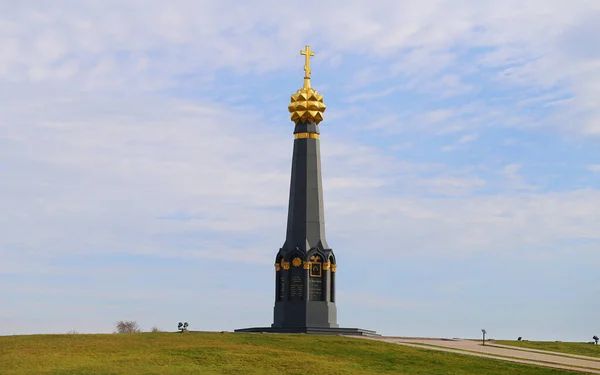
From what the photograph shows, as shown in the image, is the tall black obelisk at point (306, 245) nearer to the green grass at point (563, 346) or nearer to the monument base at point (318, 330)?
the monument base at point (318, 330)

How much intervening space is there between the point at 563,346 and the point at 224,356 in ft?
56.7

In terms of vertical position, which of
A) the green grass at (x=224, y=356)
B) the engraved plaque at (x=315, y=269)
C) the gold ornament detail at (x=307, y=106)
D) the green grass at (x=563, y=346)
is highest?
the gold ornament detail at (x=307, y=106)

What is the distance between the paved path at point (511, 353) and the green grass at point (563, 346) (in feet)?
3.62

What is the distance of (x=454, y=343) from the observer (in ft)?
123

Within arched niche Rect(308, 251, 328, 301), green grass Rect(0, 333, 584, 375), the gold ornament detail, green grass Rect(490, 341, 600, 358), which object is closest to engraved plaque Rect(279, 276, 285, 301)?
arched niche Rect(308, 251, 328, 301)

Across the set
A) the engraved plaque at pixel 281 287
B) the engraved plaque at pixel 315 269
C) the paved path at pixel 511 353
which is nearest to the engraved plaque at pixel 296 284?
the engraved plaque at pixel 281 287

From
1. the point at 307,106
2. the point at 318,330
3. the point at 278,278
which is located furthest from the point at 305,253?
the point at 307,106

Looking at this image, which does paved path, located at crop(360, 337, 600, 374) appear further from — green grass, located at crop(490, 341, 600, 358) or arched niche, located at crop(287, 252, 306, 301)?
arched niche, located at crop(287, 252, 306, 301)

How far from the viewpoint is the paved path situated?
106ft

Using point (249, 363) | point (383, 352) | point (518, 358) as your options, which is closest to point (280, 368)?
point (249, 363)

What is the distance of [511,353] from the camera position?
3506 centimetres

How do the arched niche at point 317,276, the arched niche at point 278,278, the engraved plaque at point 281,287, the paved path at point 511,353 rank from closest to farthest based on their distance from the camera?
the paved path at point 511,353 → the arched niche at point 317,276 → the engraved plaque at point 281,287 → the arched niche at point 278,278

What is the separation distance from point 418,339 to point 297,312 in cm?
536

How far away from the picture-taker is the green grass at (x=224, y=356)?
89.2 ft
